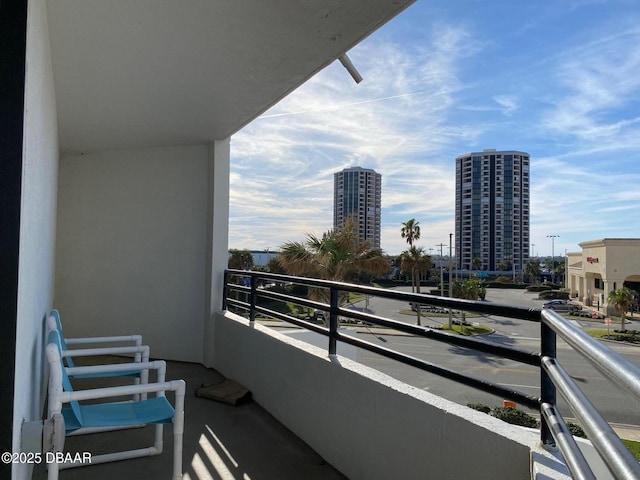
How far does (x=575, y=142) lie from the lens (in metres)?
53.8

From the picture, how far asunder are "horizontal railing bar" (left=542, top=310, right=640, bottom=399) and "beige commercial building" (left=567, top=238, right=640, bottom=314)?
1699 inches

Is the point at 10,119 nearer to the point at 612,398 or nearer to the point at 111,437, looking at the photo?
the point at 111,437

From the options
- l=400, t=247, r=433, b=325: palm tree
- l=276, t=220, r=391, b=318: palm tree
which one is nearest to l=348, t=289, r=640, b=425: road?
l=276, t=220, r=391, b=318: palm tree

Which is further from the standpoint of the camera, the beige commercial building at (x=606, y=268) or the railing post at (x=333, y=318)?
the beige commercial building at (x=606, y=268)

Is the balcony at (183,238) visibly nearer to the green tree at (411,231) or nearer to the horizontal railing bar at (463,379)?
the horizontal railing bar at (463,379)

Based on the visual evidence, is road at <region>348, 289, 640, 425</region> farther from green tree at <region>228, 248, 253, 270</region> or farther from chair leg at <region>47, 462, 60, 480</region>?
green tree at <region>228, 248, 253, 270</region>

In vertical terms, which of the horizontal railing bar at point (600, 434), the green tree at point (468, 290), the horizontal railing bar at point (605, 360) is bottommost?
the green tree at point (468, 290)

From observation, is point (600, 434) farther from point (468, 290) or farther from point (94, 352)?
point (468, 290)

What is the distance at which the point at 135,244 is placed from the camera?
5242mm

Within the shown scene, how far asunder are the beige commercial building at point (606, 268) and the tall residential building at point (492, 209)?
15546mm

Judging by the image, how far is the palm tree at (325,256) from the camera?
38.0 ft

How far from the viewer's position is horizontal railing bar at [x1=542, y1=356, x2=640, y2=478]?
54 centimetres

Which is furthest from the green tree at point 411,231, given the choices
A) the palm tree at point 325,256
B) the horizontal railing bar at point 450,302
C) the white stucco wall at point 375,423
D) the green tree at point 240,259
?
the horizontal railing bar at point 450,302

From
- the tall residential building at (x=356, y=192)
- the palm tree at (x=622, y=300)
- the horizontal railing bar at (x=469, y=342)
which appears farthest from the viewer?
the tall residential building at (x=356, y=192)
